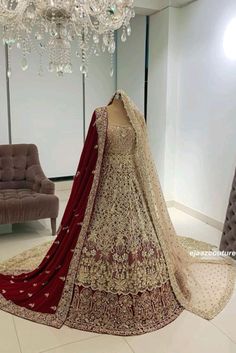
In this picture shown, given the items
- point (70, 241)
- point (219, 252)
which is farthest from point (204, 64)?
point (70, 241)

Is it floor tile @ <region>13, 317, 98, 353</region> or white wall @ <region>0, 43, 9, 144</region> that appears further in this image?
white wall @ <region>0, 43, 9, 144</region>

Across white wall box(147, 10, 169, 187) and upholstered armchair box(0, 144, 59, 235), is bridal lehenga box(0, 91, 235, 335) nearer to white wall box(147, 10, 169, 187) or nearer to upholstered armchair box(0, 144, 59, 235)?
upholstered armchair box(0, 144, 59, 235)

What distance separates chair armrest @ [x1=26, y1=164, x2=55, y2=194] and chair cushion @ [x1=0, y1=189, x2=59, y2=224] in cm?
10

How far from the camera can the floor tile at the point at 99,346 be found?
6.03ft

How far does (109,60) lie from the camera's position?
213 inches

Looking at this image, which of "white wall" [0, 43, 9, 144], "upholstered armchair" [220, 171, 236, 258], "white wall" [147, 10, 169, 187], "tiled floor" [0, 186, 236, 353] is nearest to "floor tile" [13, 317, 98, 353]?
"tiled floor" [0, 186, 236, 353]

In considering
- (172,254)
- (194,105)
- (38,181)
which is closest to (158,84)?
(194,105)

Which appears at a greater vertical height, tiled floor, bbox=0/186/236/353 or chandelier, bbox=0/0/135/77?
chandelier, bbox=0/0/135/77

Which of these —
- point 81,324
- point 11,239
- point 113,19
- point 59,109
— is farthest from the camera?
point 59,109

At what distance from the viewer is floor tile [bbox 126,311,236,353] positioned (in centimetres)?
186

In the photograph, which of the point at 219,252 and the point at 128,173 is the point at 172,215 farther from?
the point at 128,173

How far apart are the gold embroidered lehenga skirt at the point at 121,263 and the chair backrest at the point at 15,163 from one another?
208 centimetres

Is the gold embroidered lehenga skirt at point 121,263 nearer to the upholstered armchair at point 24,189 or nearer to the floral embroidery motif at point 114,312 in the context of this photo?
the floral embroidery motif at point 114,312

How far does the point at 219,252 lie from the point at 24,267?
1.78m
